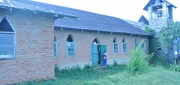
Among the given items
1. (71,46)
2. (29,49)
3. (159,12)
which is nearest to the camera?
(29,49)

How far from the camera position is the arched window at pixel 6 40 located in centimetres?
1037

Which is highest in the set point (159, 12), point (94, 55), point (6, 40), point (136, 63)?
point (159, 12)

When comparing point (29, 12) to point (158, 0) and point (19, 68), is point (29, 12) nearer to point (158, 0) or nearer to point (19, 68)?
point (19, 68)

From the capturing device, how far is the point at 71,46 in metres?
18.5

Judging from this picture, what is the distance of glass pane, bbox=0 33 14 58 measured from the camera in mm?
10383

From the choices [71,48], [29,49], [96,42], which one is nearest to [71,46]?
[71,48]

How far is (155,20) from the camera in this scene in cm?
2858

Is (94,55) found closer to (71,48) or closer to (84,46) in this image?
(84,46)

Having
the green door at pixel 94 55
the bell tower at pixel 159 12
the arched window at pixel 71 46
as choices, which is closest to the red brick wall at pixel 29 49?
the arched window at pixel 71 46

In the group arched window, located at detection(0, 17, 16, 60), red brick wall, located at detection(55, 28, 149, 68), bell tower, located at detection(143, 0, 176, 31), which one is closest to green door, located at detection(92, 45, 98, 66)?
red brick wall, located at detection(55, 28, 149, 68)

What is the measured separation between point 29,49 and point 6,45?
1125mm

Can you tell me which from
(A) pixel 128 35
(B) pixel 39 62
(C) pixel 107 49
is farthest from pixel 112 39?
(B) pixel 39 62

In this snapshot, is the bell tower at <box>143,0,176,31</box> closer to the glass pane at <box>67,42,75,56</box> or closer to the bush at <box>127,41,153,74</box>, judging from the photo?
the glass pane at <box>67,42,75,56</box>

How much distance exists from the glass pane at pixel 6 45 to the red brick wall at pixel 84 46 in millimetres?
6271
